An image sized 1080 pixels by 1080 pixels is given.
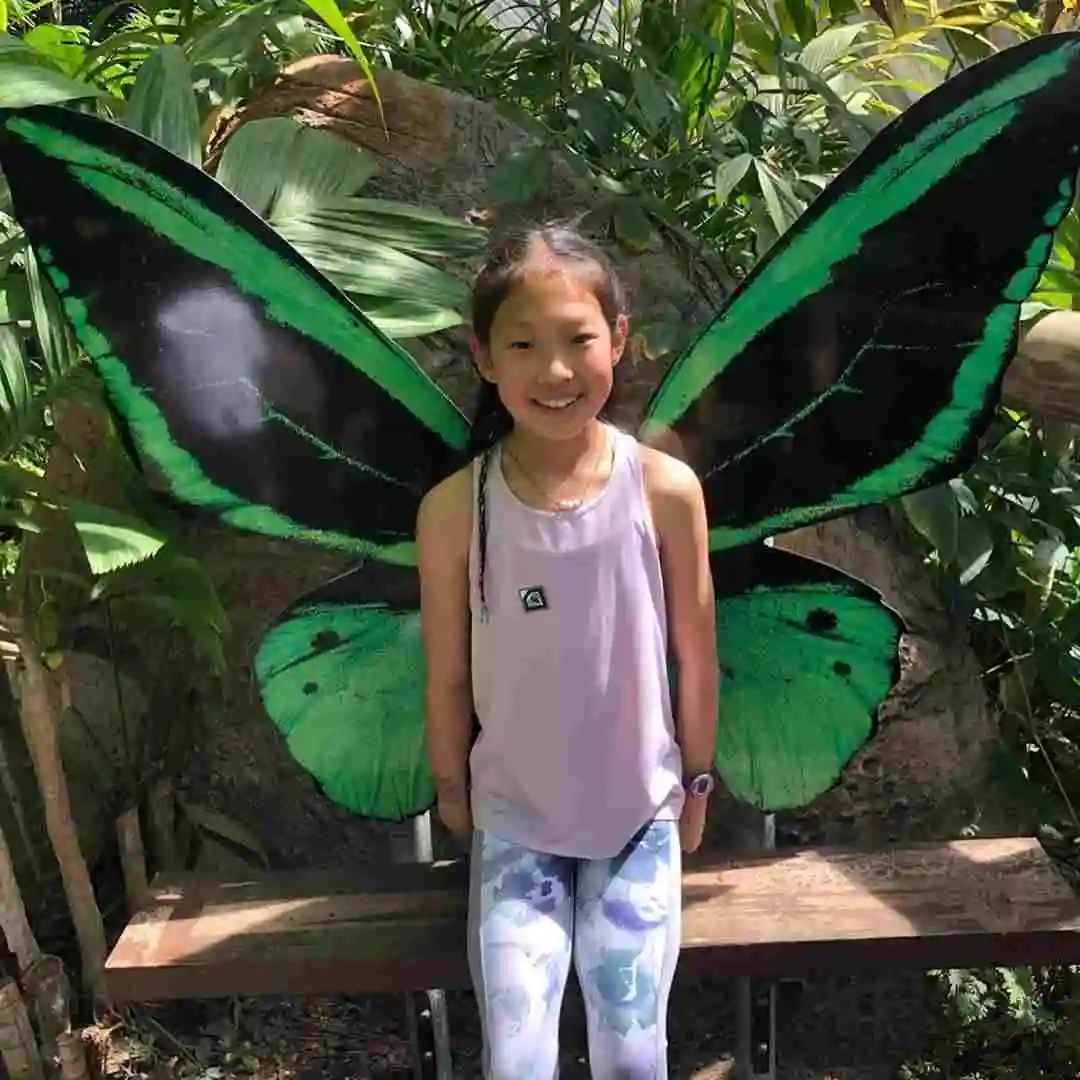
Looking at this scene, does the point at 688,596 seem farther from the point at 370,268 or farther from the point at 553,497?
the point at 370,268

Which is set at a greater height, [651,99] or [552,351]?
[651,99]

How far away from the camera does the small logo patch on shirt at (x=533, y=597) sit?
99 centimetres

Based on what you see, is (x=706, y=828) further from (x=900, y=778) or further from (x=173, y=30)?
(x=173, y=30)

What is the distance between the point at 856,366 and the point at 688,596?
A: 25cm

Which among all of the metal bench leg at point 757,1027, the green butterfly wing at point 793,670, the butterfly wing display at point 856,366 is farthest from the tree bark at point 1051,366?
the metal bench leg at point 757,1027

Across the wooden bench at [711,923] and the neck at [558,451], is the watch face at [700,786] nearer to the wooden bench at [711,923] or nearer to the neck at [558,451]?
the wooden bench at [711,923]

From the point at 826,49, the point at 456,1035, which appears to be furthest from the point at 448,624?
the point at 826,49

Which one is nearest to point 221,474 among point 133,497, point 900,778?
point 133,497

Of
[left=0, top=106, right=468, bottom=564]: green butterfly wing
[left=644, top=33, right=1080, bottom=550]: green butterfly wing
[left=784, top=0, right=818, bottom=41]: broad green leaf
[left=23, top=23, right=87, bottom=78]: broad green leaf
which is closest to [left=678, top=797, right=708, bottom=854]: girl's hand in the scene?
[left=644, top=33, right=1080, bottom=550]: green butterfly wing

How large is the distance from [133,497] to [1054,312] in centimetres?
94

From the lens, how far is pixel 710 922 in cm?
118

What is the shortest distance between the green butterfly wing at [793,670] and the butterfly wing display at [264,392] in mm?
301

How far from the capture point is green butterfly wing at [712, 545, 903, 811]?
3.70 feet

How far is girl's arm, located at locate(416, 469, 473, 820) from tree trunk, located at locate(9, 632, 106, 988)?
462 mm
